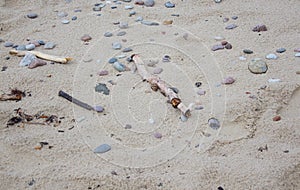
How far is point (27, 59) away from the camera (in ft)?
6.82

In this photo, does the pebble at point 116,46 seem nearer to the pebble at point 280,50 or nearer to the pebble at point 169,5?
the pebble at point 169,5

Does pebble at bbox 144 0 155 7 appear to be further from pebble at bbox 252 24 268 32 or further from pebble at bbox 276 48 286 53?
pebble at bbox 276 48 286 53

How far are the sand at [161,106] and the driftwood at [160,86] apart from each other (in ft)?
0.09

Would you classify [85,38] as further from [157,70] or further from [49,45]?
[157,70]

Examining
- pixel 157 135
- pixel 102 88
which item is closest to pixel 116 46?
pixel 102 88

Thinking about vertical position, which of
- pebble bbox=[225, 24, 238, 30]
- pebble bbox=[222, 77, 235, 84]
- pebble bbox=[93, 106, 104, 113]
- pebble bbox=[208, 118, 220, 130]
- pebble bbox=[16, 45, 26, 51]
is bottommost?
pebble bbox=[208, 118, 220, 130]

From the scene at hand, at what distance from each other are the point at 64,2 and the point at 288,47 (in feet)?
4.15

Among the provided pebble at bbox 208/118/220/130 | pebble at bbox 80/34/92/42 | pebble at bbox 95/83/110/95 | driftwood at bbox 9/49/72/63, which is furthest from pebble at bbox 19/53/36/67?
pebble at bbox 208/118/220/130

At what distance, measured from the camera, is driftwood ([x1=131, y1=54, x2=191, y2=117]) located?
1.76m

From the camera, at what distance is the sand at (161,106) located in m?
1.50

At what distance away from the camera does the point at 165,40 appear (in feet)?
7.15

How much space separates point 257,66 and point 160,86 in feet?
1.44

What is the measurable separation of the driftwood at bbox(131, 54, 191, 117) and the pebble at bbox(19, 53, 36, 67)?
1.52 ft

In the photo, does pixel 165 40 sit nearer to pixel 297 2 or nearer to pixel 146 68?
pixel 146 68
